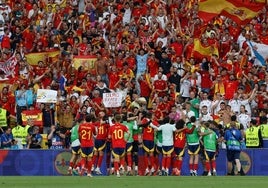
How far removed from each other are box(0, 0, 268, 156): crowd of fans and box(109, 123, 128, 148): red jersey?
1739 millimetres

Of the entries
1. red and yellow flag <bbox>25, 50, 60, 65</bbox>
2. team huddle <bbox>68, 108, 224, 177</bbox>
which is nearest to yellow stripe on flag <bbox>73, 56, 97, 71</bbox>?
red and yellow flag <bbox>25, 50, 60, 65</bbox>

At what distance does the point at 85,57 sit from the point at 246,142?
7.72m

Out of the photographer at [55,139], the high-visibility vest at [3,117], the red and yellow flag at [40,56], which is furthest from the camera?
the red and yellow flag at [40,56]

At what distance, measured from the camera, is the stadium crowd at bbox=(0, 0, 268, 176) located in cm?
4312

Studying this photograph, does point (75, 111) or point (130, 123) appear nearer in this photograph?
point (130, 123)

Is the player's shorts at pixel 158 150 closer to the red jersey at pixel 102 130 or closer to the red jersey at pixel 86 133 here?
the red jersey at pixel 102 130

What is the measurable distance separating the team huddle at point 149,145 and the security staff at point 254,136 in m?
1.24

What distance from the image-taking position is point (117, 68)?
47219 mm

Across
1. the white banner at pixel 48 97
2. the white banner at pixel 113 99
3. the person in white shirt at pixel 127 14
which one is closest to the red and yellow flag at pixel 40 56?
the person in white shirt at pixel 127 14
